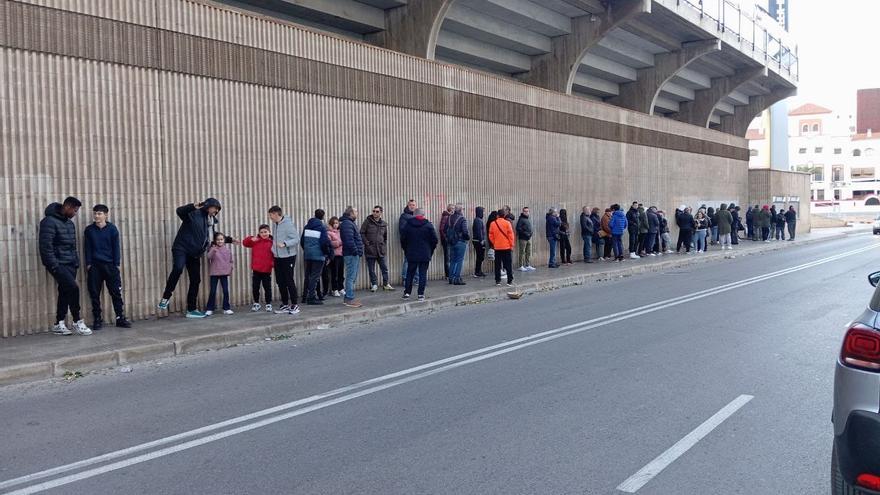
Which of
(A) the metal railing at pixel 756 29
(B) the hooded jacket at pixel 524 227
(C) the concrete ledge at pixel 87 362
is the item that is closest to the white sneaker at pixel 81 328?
(C) the concrete ledge at pixel 87 362

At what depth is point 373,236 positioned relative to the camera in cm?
1478

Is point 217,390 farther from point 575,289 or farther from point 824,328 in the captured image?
point 575,289

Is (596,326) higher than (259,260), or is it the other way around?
(259,260)

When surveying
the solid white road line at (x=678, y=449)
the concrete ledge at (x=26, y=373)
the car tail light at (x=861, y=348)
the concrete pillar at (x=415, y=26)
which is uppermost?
the concrete pillar at (x=415, y=26)

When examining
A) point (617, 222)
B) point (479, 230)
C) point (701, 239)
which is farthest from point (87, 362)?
point (701, 239)

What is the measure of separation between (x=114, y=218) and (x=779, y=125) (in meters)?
42.6

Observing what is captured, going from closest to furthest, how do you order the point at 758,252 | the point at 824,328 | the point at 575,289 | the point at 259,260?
the point at 824,328 → the point at 259,260 → the point at 575,289 → the point at 758,252

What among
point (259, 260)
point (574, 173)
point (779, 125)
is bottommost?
point (259, 260)

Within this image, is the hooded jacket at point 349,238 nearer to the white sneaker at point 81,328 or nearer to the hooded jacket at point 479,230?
the white sneaker at point 81,328

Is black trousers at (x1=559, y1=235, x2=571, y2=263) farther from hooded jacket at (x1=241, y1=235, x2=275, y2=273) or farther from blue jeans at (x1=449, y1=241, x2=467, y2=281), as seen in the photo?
hooded jacket at (x1=241, y1=235, x2=275, y2=273)

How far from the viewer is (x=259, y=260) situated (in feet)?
40.4

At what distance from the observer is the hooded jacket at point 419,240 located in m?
13.8

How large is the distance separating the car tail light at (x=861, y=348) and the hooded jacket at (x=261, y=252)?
980 centimetres

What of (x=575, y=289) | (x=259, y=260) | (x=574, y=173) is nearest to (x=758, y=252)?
(x=574, y=173)
